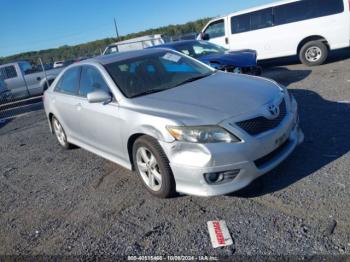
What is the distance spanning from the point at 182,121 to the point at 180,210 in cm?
94

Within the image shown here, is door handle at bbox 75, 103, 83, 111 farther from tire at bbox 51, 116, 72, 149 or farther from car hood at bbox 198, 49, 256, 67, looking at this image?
car hood at bbox 198, 49, 256, 67

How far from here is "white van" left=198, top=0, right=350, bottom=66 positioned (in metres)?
9.77

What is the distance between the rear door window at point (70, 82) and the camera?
5.23 meters

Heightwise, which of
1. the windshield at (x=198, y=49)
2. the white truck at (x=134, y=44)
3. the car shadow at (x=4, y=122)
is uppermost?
the windshield at (x=198, y=49)

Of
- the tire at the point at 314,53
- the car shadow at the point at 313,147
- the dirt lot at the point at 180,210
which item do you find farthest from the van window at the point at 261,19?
the dirt lot at the point at 180,210

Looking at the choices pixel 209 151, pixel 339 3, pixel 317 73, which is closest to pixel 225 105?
pixel 209 151

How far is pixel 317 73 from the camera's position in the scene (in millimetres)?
9078

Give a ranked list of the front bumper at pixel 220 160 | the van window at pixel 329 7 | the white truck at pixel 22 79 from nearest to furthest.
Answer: the front bumper at pixel 220 160, the van window at pixel 329 7, the white truck at pixel 22 79

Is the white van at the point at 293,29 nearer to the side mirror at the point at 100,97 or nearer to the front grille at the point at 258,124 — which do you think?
the front grille at the point at 258,124

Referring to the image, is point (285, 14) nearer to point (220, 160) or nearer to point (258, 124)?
point (258, 124)

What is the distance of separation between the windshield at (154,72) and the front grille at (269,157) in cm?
149

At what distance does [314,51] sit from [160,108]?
26.9ft

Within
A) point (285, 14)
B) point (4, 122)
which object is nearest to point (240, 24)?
point (285, 14)

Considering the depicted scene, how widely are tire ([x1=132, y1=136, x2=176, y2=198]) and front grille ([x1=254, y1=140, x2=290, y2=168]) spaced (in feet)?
2.86
